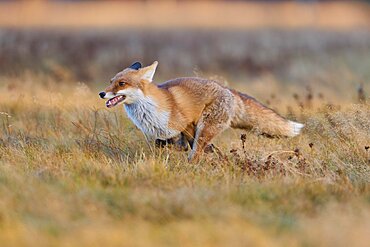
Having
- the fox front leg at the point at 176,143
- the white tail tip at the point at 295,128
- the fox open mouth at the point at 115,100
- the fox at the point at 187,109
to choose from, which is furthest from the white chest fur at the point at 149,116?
the white tail tip at the point at 295,128

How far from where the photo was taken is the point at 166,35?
25.3m

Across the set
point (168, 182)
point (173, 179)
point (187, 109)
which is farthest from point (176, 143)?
point (168, 182)

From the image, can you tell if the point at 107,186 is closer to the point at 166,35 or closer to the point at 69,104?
the point at 69,104

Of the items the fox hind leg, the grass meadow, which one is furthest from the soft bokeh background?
the fox hind leg

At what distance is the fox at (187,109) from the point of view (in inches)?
331

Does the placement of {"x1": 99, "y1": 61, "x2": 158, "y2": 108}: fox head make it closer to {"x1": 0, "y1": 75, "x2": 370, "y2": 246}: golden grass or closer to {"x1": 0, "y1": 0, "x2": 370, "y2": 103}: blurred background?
{"x1": 0, "y1": 75, "x2": 370, "y2": 246}: golden grass

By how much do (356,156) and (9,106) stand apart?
19.7 ft

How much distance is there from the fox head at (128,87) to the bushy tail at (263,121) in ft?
4.41

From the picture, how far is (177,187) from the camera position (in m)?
7.04

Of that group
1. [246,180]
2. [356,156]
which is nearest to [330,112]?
[356,156]

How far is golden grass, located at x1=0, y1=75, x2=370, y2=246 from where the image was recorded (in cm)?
556

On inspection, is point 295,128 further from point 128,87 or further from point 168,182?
point 168,182

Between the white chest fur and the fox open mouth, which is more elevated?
the fox open mouth

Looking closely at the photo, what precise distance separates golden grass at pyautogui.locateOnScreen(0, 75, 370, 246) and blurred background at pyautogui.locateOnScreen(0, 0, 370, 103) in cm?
543
